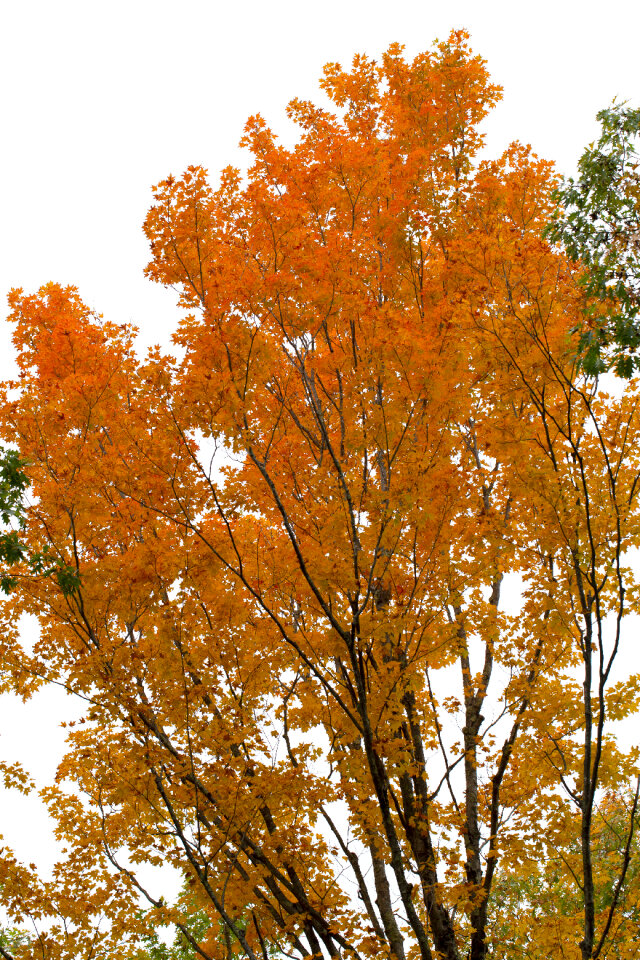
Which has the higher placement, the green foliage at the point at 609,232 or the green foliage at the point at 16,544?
the green foliage at the point at 609,232

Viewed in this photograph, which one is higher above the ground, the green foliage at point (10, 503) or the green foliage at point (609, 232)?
the green foliage at point (609, 232)

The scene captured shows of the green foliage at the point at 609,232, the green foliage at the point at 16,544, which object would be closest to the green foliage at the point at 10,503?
the green foliage at the point at 16,544

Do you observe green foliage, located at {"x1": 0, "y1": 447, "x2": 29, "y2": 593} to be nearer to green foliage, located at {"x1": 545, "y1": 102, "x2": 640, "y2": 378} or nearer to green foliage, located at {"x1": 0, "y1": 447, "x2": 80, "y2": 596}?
green foliage, located at {"x1": 0, "y1": 447, "x2": 80, "y2": 596}

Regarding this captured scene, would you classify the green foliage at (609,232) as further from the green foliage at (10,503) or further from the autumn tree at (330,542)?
the green foliage at (10,503)

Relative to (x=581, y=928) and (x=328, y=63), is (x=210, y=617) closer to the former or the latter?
(x=581, y=928)

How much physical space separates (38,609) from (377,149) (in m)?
5.40

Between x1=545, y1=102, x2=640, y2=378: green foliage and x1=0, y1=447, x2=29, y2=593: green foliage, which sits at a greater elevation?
x1=545, y1=102, x2=640, y2=378: green foliage

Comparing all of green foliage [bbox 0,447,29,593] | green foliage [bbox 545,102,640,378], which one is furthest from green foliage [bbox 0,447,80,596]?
green foliage [bbox 545,102,640,378]

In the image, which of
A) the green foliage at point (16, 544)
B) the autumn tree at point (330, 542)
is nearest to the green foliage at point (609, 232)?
the autumn tree at point (330, 542)

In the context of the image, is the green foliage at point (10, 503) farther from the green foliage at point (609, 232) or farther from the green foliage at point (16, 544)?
the green foliage at point (609, 232)

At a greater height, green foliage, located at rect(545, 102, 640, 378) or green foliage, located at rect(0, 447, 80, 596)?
green foliage, located at rect(545, 102, 640, 378)

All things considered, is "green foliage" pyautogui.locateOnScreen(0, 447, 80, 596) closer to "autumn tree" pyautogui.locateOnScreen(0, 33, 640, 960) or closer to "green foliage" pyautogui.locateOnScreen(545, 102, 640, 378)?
"autumn tree" pyautogui.locateOnScreen(0, 33, 640, 960)

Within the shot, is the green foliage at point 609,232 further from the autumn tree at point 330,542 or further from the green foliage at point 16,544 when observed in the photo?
the green foliage at point 16,544

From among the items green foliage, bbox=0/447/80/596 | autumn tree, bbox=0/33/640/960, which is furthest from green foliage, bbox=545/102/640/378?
green foliage, bbox=0/447/80/596
